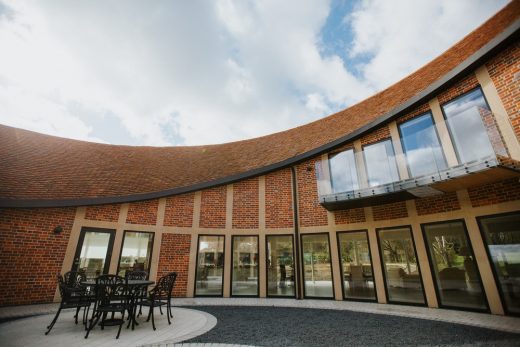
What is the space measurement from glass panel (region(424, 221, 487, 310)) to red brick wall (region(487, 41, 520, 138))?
275cm

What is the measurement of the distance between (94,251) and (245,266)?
16.5ft

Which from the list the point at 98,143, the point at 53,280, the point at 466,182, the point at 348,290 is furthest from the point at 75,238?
the point at 466,182

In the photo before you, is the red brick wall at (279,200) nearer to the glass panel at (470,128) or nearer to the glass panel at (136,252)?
the glass panel at (136,252)

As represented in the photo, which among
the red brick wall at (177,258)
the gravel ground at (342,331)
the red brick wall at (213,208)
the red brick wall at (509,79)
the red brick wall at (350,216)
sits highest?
the red brick wall at (509,79)

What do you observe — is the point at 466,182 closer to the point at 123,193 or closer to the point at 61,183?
the point at 123,193

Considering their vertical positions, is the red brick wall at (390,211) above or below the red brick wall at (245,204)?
below

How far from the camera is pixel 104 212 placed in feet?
28.0

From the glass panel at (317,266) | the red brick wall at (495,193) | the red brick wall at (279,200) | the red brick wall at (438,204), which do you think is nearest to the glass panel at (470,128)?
the red brick wall at (495,193)

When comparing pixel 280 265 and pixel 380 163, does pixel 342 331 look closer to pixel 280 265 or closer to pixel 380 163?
pixel 280 265

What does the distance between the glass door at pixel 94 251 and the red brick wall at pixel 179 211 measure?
1.87 metres

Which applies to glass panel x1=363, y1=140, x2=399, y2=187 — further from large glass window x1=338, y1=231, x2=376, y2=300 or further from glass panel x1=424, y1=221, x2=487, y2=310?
large glass window x1=338, y1=231, x2=376, y2=300

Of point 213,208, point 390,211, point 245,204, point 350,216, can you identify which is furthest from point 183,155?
point 390,211

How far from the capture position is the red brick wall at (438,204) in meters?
6.49

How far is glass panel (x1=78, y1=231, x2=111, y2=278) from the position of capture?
26.4 feet
